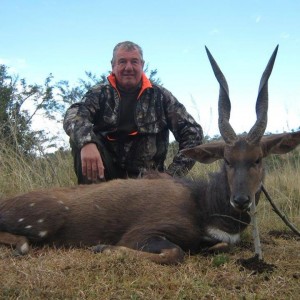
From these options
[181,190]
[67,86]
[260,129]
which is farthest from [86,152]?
[67,86]

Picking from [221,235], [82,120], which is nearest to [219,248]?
[221,235]

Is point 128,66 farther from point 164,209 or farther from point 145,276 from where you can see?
point 145,276

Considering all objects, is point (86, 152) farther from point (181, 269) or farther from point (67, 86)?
point (67, 86)

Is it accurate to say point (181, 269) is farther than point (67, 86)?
No

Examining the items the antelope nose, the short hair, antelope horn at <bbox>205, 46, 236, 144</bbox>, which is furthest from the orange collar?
the antelope nose

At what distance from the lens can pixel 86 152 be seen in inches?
221

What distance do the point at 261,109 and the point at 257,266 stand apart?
1.58 meters

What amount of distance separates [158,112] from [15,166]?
102 inches

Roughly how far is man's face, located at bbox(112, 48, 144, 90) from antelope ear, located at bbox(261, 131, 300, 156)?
2434mm

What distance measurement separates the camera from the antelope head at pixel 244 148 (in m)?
4.25

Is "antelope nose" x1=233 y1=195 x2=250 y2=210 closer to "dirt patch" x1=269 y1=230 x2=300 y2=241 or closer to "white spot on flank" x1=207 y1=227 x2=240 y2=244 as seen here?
"white spot on flank" x1=207 y1=227 x2=240 y2=244

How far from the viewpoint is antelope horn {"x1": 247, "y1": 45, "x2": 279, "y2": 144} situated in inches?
178

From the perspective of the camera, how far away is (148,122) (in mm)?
6586

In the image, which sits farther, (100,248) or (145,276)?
(100,248)
